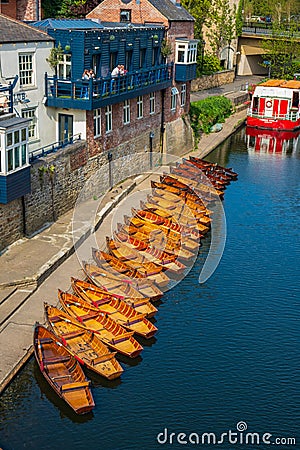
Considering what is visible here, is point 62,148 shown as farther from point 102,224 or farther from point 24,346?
point 24,346

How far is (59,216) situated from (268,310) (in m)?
13.0

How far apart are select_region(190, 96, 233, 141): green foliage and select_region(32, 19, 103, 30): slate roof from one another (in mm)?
16443

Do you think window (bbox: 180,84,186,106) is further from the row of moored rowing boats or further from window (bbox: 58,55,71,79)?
window (bbox: 58,55,71,79)

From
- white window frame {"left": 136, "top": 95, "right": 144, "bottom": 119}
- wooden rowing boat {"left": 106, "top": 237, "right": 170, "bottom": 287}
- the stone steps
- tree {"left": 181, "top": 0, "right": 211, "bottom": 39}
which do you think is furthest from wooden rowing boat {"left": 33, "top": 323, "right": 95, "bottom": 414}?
tree {"left": 181, "top": 0, "right": 211, "bottom": 39}

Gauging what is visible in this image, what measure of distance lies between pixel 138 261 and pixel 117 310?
4.68 m

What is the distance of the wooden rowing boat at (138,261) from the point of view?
2960cm

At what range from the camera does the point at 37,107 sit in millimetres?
35125

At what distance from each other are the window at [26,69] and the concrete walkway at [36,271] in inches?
301

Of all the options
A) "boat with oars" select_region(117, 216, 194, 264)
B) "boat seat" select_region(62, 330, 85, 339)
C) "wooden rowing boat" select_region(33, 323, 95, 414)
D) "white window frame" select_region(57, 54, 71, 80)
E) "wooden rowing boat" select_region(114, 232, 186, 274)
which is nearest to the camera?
"wooden rowing boat" select_region(33, 323, 95, 414)

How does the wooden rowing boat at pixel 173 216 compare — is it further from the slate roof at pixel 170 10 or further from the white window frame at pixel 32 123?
the slate roof at pixel 170 10

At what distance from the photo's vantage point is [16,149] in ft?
92.7

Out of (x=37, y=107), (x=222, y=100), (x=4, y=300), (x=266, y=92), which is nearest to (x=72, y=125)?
(x=37, y=107)

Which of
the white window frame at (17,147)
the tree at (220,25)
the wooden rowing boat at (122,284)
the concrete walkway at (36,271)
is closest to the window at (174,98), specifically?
the concrete walkway at (36,271)

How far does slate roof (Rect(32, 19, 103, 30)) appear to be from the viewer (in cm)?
3678
